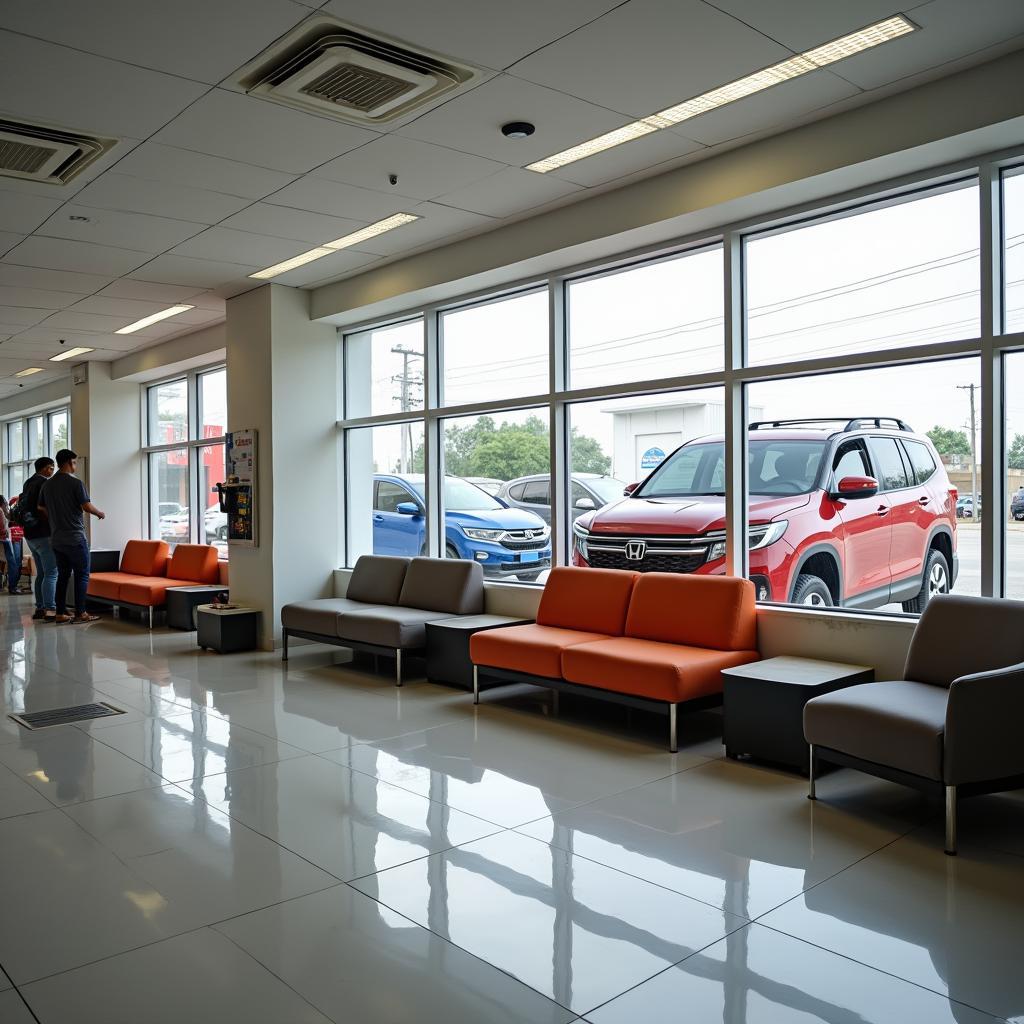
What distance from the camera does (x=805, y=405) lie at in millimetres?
5375

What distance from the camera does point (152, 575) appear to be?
10820mm

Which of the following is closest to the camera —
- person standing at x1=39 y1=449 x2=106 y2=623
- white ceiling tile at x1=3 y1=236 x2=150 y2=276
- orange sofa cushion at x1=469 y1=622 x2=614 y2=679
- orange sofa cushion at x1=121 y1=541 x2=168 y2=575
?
orange sofa cushion at x1=469 y1=622 x2=614 y2=679

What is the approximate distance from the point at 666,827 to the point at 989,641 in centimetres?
168

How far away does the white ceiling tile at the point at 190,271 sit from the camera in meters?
7.31

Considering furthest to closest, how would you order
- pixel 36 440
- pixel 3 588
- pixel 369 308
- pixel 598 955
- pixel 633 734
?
pixel 36 440, pixel 3 588, pixel 369 308, pixel 633 734, pixel 598 955

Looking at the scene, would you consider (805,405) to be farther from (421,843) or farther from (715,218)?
(421,843)

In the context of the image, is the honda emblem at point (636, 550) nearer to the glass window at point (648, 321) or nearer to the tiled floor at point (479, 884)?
the glass window at point (648, 321)

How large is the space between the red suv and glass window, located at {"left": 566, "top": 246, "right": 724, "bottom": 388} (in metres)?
0.63

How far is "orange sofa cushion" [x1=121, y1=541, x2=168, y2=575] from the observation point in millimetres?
10836

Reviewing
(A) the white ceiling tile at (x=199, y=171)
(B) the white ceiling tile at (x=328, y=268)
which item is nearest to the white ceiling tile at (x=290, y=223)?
(A) the white ceiling tile at (x=199, y=171)

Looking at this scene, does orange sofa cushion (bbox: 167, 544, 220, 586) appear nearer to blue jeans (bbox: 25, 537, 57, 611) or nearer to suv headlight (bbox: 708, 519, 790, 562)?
blue jeans (bbox: 25, 537, 57, 611)

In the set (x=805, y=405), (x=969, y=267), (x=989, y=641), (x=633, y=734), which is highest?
(x=969, y=267)

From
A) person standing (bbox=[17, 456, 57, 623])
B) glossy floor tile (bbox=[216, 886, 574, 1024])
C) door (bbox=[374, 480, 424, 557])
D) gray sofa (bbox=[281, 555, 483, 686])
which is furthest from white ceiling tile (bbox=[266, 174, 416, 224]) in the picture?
person standing (bbox=[17, 456, 57, 623])

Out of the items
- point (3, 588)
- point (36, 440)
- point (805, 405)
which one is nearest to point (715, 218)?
point (805, 405)
